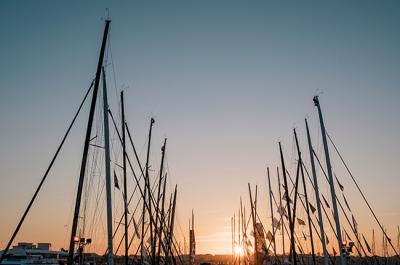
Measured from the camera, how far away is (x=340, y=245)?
25156 mm

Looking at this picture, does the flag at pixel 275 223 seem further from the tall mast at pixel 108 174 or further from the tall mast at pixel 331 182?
the tall mast at pixel 108 174

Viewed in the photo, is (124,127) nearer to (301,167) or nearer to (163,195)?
(163,195)

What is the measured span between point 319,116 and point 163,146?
14.6 meters

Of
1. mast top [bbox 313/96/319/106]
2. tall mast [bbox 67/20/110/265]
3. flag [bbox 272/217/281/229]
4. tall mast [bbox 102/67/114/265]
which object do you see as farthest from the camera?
flag [bbox 272/217/281/229]

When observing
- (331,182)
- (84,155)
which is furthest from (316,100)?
(84,155)

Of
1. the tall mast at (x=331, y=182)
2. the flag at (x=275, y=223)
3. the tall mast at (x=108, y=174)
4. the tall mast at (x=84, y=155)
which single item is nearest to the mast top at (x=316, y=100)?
the tall mast at (x=331, y=182)

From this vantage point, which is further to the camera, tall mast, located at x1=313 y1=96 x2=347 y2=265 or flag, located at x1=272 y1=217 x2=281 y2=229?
flag, located at x1=272 y1=217 x2=281 y2=229

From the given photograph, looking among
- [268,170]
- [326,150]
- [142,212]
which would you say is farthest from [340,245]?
[268,170]

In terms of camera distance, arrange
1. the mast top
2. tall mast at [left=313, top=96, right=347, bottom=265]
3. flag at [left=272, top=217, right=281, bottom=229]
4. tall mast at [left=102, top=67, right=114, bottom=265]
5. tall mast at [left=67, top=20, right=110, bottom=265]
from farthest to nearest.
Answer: flag at [left=272, top=217, right=281, bottom=229]
the mast top
tall mast at [left=313, top=96, right=347, bottom=265]
tall mast at [left=102, top=67, right=114, bottom=265]
tall mast at [left=67, top=20, right=110, bottom=265]

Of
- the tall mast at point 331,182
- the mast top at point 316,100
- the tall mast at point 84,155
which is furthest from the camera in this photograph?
the mast top at point 316,100

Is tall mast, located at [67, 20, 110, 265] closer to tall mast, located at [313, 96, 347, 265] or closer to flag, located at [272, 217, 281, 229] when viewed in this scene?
tall mast, located at [313, 96, 347, 265]

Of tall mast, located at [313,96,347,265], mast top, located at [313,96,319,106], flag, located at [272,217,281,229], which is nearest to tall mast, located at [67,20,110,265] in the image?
tall mast, located at [313,96,347,265]

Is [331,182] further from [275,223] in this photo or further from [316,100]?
[275,223]

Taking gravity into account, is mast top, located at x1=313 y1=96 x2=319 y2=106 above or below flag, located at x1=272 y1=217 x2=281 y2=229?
above
